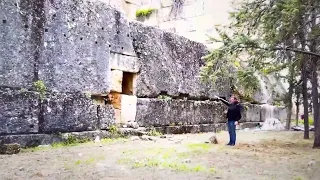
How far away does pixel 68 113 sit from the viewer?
6.69m

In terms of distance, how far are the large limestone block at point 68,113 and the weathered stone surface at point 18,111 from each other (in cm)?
17

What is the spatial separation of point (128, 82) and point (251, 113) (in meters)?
5.75

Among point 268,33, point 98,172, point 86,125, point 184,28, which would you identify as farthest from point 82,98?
point 184,28

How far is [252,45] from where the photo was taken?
19.4ft

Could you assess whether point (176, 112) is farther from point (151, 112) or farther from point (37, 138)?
point (37, 138)

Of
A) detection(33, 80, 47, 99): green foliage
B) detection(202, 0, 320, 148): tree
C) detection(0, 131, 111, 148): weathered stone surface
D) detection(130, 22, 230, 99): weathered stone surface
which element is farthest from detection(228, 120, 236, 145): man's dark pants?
detection(33, 80, 47, 99): green foliage

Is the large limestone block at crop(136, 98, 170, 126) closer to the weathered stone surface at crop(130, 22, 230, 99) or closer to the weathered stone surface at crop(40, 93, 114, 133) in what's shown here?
the weathered stone surface at crop(130, 22, 230, 99)

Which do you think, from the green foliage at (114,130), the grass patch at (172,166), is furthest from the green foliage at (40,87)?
the grass patch at (172,166)

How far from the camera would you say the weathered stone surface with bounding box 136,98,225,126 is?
8.59 m

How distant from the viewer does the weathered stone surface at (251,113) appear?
12495 millimetres

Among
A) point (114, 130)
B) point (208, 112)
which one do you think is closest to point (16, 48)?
point (114, 130)

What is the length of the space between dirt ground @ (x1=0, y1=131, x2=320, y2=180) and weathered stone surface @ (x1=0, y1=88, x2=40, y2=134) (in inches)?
17.1

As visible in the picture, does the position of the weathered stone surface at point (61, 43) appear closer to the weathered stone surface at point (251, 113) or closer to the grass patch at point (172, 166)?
the grass patch at point (172, 166)

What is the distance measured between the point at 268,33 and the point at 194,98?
13.8 feet
